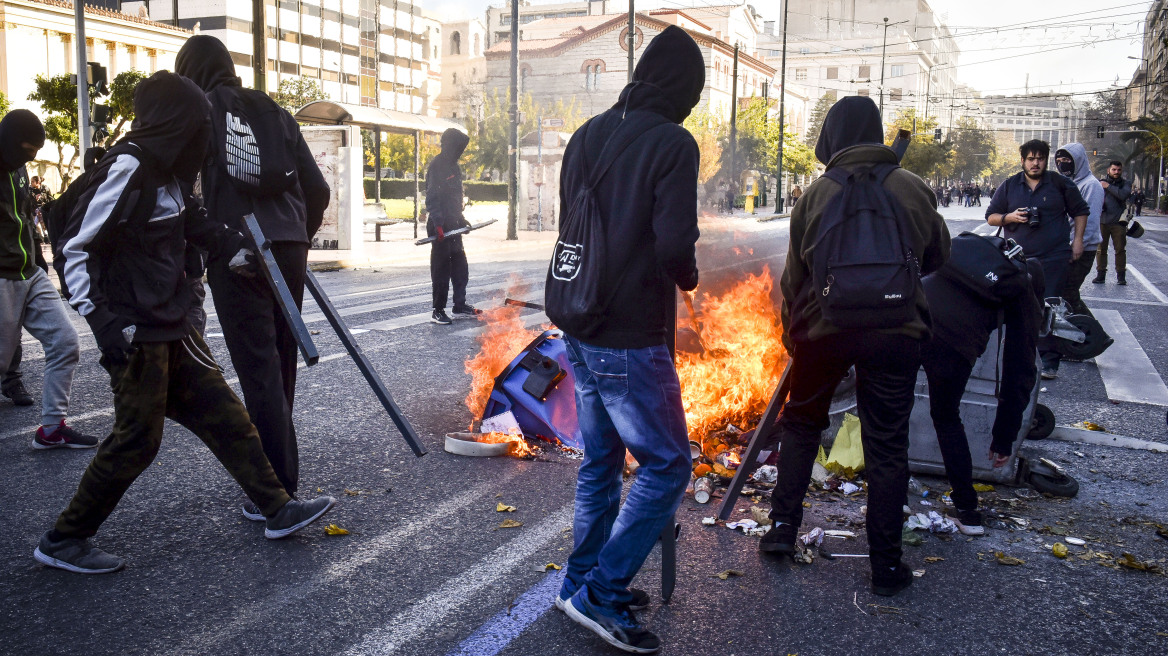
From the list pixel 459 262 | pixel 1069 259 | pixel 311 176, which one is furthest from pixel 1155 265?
pixel 311 176

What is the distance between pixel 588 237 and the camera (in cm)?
272

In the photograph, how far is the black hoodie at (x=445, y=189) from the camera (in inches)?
380

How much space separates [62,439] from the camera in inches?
192

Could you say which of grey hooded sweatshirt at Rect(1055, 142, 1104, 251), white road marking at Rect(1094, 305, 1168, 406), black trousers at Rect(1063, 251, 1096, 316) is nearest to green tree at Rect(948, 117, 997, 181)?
grey hooded sweatshirt at Rect(1055, 142, 1104, 251)

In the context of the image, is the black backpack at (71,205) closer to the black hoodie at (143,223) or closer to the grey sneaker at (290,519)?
the black hoodie at (143,223)

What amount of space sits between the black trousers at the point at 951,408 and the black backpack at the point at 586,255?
1783 mm

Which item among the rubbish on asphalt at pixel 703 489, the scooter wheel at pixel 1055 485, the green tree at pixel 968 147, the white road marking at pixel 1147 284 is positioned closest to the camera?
the rubbish on asphalt at pixel 703 489

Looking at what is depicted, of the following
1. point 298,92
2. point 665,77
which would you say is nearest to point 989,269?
point 665,77

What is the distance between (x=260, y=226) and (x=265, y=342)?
0.48 meters

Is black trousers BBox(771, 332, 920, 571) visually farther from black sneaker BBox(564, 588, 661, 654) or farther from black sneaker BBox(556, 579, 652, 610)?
black sneaker BBox(564, 588, 661, 654)

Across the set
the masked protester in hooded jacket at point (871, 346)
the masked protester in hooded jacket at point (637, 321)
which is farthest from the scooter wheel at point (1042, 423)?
the masked protester in hooded jacket at point (637, 321)

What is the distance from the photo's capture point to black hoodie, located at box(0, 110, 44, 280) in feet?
16.6

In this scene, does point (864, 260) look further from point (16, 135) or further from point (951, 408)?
point (16, 135)

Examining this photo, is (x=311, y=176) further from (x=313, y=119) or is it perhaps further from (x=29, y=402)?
(x=313, y=119)
